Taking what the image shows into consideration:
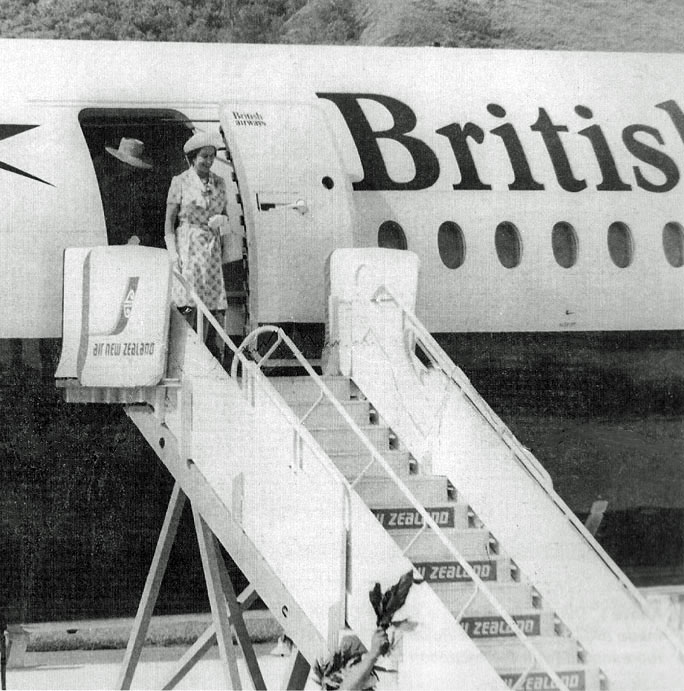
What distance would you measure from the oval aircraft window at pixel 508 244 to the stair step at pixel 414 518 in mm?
2447

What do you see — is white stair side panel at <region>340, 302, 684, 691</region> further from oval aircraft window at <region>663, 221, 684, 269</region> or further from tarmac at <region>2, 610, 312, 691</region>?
oval aircraft window at <region>663, 221, 684, 269</region>

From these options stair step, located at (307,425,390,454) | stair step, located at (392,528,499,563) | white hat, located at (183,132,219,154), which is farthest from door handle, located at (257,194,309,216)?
stair step, located at (392,528,499,563)

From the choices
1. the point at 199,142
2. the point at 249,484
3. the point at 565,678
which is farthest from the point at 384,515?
the point at 199,142

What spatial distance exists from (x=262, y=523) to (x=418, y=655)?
3.19 feet

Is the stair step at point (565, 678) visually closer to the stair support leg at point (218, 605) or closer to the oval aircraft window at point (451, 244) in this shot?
the stair support leg at point (218, 605)

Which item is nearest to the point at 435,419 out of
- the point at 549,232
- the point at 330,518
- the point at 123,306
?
the point at 330,518

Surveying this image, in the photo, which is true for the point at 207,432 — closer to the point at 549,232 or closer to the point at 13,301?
the point at 13,301

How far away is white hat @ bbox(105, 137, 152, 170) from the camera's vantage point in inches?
307

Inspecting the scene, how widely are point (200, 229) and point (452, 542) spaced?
240cm

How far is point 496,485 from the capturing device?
660 centimetres

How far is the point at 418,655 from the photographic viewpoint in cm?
561

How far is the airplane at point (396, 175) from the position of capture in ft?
25.1

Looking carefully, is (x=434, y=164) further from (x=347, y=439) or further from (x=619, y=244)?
(x=347, y=439)

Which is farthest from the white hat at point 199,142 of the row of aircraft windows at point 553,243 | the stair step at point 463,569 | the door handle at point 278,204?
the stair step at point 463,569
